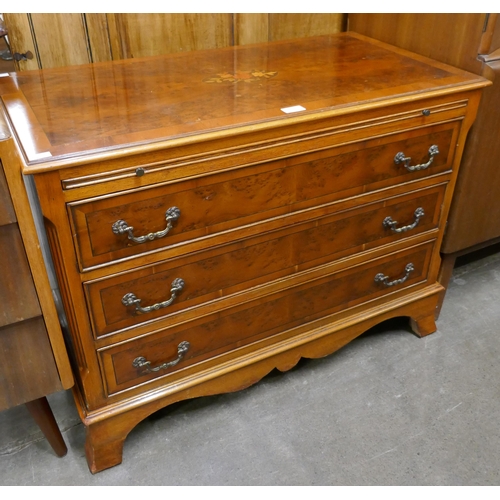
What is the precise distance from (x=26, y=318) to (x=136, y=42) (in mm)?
943

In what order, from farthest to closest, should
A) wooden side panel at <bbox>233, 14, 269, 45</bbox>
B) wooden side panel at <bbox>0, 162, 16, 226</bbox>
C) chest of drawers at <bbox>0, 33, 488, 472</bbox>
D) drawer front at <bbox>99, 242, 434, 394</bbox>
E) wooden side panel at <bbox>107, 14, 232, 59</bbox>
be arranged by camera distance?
1. wooden side panel at <bbox>233, 14, 269, 45</bbox>
2. wooden side panel at <bbox>107, 14, 232, 59</bbox>
3. drawer front at <bbox>99, 242, 434, 394</bbox>
4. chest of drawers at <bbox>0, 33, 488, 472</bbox>
5. wooden side panel at <bbox>0, 162, 16, 226</bbox>

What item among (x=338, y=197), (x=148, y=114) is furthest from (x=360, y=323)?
(x=148, y=114)

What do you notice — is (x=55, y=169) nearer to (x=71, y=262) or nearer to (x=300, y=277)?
(x=71, y=262)

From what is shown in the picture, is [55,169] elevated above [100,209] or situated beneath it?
elevated above

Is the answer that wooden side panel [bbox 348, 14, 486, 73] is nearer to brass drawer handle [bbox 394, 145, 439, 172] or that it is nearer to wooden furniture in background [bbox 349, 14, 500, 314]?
wooden furniture in background [bbox 349, 14, 500, 314]

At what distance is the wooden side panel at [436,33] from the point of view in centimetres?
156

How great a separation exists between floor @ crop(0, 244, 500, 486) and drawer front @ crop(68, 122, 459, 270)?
2.08 ft

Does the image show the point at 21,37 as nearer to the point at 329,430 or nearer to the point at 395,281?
the point at 395,281

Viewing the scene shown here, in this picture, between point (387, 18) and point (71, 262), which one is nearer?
point (71, 262)

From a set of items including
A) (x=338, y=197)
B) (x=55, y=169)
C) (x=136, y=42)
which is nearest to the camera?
(x=55, y=169)

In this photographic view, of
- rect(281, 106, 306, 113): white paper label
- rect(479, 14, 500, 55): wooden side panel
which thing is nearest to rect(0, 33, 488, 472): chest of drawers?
rect(281, 106, 306, 113): white paper label

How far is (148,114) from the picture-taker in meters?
1.29

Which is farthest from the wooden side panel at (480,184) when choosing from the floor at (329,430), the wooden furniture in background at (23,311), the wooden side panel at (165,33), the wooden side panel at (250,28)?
the wooden furniture in background at (23,311)

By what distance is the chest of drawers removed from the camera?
1.20 metres
